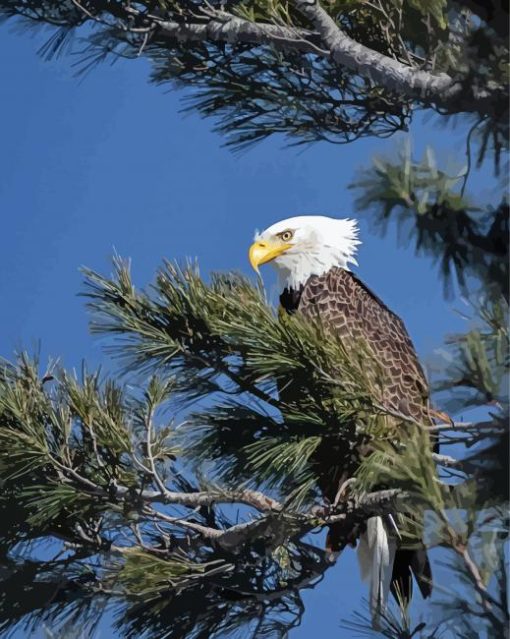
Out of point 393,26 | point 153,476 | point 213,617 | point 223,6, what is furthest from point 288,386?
point 223,6

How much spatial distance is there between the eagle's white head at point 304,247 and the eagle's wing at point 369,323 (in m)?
0.07

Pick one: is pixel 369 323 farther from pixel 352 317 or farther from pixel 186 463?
pixel 186 463

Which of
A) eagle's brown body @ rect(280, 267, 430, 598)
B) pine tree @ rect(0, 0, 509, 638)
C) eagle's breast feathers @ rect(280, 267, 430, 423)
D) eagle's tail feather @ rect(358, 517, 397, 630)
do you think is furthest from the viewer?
eagle's breast feathers @ rect(280, 267, 430, 423)

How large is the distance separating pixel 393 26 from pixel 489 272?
1.10 meters

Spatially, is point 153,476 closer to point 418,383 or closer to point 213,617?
point 213,617

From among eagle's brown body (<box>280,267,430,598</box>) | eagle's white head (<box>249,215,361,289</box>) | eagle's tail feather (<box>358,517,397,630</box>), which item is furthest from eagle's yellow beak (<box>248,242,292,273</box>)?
eagle's tail feather (<box>358,517,397,630</box>)

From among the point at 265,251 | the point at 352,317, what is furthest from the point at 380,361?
the point at 265,251

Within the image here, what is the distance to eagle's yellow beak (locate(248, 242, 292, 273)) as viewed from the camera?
3529 millimetres

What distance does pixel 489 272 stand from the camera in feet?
6.33

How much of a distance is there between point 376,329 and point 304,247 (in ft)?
1.24

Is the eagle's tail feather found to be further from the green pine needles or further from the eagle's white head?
the eagle's white head

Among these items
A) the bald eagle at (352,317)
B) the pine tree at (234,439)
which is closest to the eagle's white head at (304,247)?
the bald eagle at (352,317)

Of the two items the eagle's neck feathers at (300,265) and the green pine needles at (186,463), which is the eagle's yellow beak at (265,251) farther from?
the green pine needles at (186,463)

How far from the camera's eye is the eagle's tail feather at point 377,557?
9.66ft
